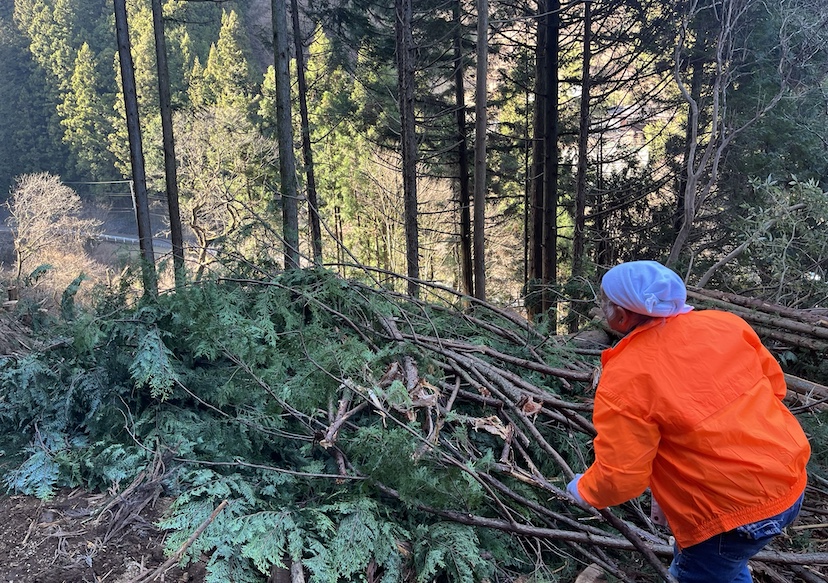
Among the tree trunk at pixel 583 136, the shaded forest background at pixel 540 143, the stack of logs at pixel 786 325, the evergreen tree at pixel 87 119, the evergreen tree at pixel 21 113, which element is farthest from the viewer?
the evergreen tree at pixel 21 113

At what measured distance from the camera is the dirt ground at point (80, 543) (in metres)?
2.20

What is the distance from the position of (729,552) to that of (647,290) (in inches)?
Answer: 39.3

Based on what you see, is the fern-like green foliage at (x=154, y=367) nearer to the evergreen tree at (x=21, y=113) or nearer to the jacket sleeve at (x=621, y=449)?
the jacket sleeve at (x=621, y=449)

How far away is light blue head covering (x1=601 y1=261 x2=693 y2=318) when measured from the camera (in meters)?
1.80

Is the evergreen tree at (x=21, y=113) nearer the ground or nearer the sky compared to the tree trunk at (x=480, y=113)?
nearer the sky

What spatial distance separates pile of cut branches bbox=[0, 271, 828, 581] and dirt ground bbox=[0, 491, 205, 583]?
0.40 ft

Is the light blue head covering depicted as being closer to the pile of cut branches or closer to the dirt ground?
the pile of cut branches

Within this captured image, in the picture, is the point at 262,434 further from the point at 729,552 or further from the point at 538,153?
the point at 538,153

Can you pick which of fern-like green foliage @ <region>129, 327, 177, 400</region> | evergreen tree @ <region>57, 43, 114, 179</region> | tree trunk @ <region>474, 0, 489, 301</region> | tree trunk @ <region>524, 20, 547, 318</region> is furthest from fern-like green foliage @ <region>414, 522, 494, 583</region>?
evergreen tree @ <region>57, 43, 114, 179</region>

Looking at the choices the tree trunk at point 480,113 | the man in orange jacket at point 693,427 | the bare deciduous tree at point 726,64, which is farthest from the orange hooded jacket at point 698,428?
the tree trunk at point 480,113

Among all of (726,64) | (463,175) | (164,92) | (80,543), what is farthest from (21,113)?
(80,543)

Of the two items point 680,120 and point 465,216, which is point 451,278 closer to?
point 465,216

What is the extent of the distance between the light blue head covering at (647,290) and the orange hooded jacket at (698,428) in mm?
59

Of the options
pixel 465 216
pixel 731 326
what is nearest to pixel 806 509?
pixel 731 326
